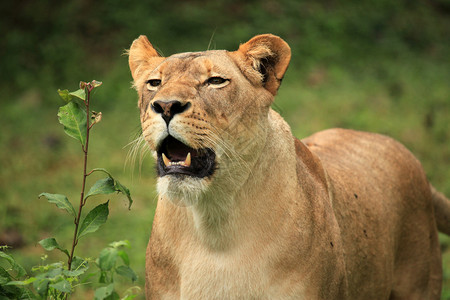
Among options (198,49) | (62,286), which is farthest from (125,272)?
(198,49)

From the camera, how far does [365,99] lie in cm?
924

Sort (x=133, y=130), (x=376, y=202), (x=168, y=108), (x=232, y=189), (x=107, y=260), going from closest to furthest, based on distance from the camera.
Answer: (x=107, y=260)
(x=168, y=108)
(x=232, y=189)
(x=376, y=202)
(x=133, y=130)

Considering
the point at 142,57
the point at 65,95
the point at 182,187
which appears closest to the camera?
the point at 182,187

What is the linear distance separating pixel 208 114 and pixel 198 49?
7.11m

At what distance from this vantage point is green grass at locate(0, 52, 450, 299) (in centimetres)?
677

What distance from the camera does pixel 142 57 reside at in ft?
11.2

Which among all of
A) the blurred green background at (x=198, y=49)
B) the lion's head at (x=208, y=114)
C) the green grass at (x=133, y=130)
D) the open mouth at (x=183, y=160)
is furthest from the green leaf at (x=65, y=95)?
the blurred green background at (x=198, y=49)

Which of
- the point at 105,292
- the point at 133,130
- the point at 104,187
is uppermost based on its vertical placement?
the point at 104,187

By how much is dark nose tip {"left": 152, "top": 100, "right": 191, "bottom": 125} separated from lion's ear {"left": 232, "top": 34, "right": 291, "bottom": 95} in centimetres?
46

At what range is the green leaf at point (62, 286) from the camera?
103 inches

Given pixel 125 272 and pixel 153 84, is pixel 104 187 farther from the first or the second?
pixel 153 84

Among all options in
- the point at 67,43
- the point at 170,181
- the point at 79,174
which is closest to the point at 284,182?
the point at 170,181

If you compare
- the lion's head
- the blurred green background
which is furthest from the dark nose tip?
the blurred green background

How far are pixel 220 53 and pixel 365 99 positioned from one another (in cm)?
642
